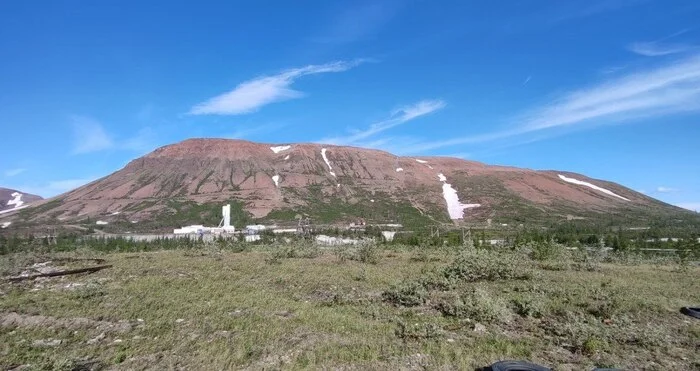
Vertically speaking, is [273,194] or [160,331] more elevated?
[273,194]

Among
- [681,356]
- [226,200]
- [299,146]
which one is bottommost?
[681,356]

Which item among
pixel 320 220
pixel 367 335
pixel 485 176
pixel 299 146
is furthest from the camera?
pixel 299 146

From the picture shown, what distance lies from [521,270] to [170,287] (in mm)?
13587

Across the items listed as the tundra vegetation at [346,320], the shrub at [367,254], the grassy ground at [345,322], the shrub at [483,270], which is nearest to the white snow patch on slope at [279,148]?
the shrub at [367,254]

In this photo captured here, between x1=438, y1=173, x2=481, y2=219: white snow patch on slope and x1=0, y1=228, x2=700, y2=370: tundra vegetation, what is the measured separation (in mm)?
120466

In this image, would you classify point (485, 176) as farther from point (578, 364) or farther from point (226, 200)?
point (578, 364)

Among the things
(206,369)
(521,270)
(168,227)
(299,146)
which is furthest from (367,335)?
(299,146)

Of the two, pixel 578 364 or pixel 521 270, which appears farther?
pixel 521 270

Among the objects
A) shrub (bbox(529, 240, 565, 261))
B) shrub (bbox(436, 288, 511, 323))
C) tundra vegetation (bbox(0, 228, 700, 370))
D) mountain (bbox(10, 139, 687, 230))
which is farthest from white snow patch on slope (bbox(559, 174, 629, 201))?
shrub (bbox(436, 288, 511, 323))

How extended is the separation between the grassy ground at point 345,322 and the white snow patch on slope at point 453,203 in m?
122

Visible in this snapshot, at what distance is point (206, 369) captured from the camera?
747 cm

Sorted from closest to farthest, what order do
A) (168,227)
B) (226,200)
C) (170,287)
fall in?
(170,287) < (168,227) < (226,200)

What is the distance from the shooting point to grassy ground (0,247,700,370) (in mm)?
8008

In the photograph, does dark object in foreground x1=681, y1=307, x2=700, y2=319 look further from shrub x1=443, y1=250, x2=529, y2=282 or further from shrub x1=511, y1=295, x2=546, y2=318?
shrub x1=443, y1=250, x2=529, y2=282
